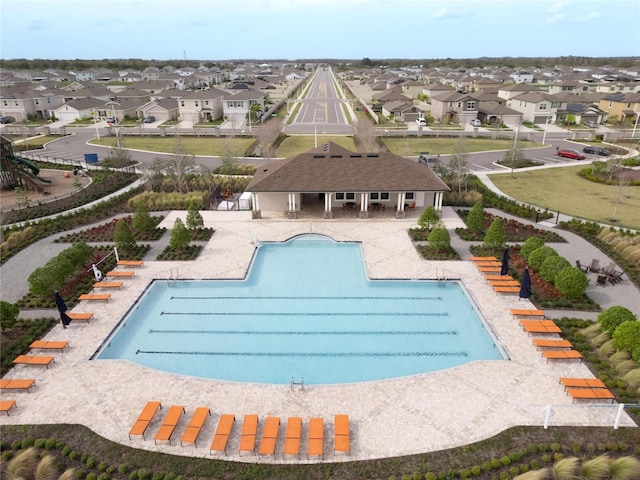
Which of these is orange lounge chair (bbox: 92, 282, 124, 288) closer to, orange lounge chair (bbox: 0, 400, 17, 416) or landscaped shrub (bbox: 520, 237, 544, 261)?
orange lounge chair (bbox: 0, 400, 17, 416)

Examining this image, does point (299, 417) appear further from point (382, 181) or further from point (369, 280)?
point (382, 181)

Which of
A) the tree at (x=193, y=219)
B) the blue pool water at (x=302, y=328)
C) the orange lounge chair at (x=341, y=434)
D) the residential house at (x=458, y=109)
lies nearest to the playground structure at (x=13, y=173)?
the tree at (x=193, y=219)

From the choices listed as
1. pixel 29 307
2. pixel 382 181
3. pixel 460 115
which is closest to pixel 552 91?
pixel 460 115

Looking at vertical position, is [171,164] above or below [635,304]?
above

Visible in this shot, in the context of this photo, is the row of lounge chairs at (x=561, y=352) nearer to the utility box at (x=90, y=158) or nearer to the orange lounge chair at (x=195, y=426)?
the orange lounge chair at (x=195, y=426)

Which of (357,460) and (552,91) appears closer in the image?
(357,460)

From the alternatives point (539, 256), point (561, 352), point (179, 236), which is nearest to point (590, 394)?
point (561, 352)
